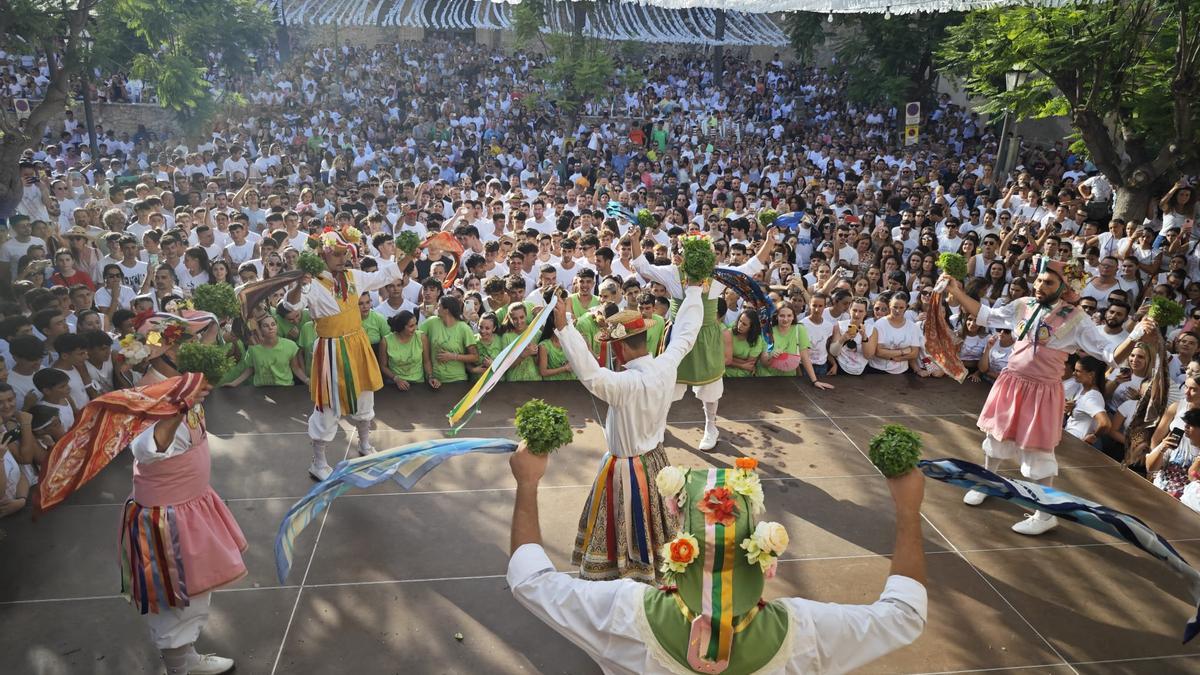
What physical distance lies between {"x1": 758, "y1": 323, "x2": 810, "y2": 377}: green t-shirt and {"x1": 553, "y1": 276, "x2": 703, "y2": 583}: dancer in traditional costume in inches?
158

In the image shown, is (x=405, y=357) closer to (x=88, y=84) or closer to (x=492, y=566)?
(x=492, y=566)

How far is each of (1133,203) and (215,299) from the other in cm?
1306

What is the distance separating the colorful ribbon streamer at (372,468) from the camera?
3.81m

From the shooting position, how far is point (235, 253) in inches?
422

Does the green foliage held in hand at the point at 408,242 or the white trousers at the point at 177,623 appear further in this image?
the green foliage held in hand at the point at 408,242

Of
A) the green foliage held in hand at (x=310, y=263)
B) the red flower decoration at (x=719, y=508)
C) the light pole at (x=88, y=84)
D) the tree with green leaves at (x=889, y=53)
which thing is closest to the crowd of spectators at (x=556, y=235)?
the light pole at (x=88, y=84)

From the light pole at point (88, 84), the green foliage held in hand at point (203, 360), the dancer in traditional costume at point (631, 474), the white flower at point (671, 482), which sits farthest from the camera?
the light pole at point (88, 84)

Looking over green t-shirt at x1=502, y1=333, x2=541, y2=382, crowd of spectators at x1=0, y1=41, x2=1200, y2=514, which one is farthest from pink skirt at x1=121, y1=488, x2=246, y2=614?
green t-shirt at x1=502, y1=333, x2=541, y2=382

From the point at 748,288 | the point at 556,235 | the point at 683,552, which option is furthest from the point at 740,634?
the point at 556,235

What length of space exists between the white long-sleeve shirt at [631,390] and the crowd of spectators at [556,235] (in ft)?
4.38

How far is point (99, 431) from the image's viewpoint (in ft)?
13.1

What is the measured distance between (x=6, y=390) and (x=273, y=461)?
192 centimetres

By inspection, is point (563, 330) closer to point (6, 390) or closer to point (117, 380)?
point (6, 390)

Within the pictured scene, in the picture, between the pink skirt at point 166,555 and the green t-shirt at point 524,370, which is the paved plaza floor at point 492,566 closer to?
the pink skirt at point 166,555
